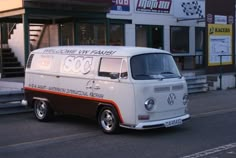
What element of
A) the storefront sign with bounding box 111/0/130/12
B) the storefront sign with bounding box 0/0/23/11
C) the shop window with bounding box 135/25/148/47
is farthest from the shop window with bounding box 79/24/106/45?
the storefront sign with bounding box 0/0/23/11

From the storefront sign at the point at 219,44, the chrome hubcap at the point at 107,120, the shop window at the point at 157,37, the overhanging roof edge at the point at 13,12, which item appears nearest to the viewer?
the chrome hubcap at the point at 107,120

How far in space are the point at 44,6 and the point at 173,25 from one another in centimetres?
886

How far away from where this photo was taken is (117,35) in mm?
21078

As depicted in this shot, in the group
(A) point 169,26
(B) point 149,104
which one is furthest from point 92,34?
(B) point 149,104

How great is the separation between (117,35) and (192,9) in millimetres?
4825

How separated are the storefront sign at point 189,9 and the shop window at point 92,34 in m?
4.66

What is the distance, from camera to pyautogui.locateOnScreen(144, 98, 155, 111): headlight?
32.3 ft

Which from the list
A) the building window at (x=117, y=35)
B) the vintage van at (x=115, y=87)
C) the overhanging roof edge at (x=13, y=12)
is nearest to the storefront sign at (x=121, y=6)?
the building window at (x=117, y=35)

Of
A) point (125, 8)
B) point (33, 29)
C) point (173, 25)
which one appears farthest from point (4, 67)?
point (173, 25)

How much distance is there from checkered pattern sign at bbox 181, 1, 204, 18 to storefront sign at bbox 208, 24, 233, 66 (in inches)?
75.1

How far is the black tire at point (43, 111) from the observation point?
465 inches

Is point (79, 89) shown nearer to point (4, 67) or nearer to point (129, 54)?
point (129, 54)

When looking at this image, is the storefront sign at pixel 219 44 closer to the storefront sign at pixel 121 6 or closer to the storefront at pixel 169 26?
the storefront at pixel 169 26

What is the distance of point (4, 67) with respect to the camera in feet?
62.6
